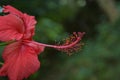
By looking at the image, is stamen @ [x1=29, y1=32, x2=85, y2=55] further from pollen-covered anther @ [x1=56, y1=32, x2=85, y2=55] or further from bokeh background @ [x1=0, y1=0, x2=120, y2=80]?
bokeh background @ [x1=0, y1=0, x2=120, y2=80]

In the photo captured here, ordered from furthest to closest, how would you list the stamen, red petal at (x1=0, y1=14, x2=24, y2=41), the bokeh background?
1. the bokeh background
2. the stamen
3. red petal at (x1=0, y1=14, x2=24, y2=41)

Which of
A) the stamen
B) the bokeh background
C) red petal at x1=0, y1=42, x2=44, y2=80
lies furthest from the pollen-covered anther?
the bokeh background

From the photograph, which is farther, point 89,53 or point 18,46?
point 89,53

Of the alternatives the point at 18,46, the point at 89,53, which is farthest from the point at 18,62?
the point at 89,53

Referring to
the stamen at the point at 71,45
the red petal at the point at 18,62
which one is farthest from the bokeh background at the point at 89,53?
the red petal at the point at 18,62

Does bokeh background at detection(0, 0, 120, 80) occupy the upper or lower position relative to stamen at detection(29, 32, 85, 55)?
lower

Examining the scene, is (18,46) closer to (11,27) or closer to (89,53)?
(11,27)

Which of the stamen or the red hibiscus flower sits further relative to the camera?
the stamen
